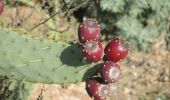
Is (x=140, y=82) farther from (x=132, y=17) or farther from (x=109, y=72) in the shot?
(x=109, y=72)

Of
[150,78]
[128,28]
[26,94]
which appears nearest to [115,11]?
[128,28]

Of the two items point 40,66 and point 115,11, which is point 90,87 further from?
point 115,11

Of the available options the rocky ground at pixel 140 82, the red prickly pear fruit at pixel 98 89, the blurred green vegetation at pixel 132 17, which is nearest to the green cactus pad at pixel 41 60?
the red prickly pear fruit at pixel 98 89

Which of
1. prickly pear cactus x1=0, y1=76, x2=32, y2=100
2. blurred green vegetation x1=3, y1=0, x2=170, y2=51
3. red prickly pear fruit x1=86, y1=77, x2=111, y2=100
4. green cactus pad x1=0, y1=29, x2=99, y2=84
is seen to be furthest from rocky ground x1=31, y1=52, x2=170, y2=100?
red prickly pear fruit x1=86, y1=77, x2=111, y2=100

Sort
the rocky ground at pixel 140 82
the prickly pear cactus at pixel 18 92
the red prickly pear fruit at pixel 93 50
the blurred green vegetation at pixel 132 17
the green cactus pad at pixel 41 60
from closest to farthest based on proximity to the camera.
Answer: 1. the red prickly pear fruit at pixel 93 50
2. the green cactus pad at pixel 41 60
3. the prickly pear cactus at pixel 18 92
4. the rocky ground at pixel 140 82
5. the blurred green vegetation at pixel 132 17

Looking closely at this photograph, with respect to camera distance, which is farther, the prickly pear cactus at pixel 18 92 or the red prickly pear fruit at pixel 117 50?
the prickly pear cactus at pixel 18 92

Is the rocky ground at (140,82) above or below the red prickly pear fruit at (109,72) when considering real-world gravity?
below

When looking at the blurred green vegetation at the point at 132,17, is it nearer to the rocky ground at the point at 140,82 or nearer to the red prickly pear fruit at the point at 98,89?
the rocky ground at the point at 140,82

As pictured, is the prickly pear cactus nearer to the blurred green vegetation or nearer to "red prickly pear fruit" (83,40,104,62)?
"red prickly pear fruit" (83,40,104,62)
